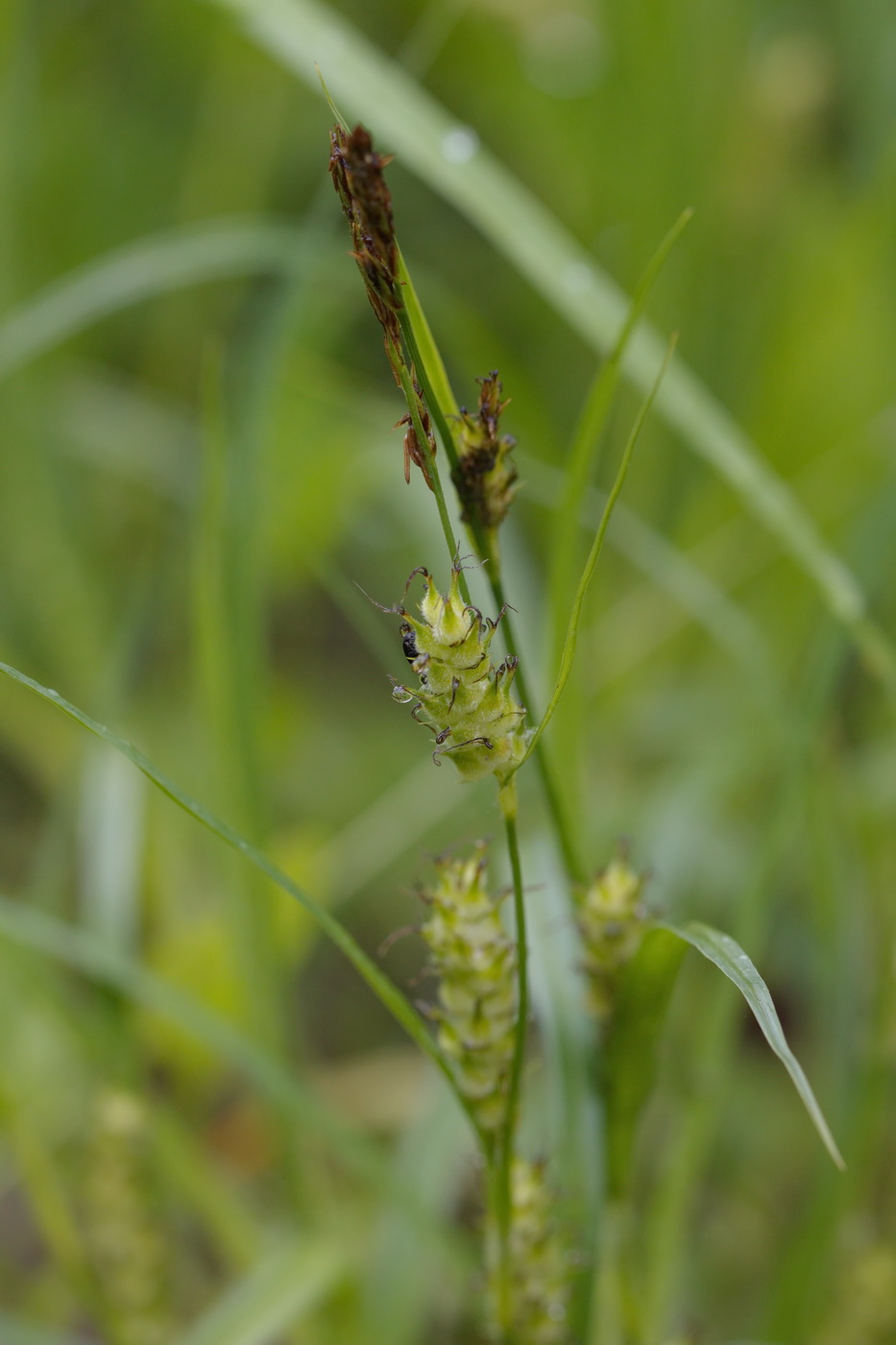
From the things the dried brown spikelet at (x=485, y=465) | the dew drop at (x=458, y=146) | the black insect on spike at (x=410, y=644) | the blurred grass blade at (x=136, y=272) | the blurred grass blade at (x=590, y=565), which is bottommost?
the blurred grass blade at (x=590, y=565)

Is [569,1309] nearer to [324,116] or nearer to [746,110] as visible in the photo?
[746,110]

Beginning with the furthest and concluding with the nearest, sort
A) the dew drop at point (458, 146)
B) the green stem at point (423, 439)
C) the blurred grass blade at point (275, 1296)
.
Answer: the dew drop at point (458, 146), the blurred grass blade at point (275, 1296), the green stem at point (423, 439)

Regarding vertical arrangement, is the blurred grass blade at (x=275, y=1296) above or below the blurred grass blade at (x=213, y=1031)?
below

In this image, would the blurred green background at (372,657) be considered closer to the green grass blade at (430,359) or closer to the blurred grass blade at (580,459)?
the blurred grass blade at (580,459)

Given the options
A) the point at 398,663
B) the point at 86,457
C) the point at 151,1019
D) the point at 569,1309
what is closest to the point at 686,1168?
the point at 569,1309

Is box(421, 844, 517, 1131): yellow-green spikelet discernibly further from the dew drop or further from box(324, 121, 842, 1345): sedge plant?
the dew drop

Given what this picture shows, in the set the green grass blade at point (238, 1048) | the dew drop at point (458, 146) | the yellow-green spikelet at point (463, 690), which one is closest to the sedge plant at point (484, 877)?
the yellow-green spikelet at point (463, 690)
